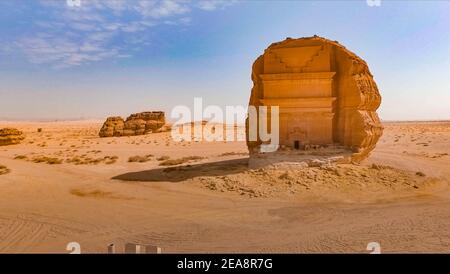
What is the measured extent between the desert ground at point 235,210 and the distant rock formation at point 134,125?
34.3 meters

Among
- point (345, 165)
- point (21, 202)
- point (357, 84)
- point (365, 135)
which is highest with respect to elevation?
point (357, 84)

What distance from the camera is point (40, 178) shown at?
15445 millimetres

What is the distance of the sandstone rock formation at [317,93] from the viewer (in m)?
13.7

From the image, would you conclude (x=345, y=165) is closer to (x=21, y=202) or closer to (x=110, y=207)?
(x=110, y=207)

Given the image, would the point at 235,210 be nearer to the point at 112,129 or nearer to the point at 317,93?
the point at 317,93

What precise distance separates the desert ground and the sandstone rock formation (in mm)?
1762

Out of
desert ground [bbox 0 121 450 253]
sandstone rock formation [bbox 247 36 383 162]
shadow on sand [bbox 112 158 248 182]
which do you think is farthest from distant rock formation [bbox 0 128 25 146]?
sandstone rock formation [bbox 247 36 383 162]

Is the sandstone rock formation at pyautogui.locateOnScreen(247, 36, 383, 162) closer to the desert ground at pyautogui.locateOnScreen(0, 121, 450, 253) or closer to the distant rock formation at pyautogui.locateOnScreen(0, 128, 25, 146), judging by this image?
the desert ground at pyautogui.locateOnScreen(0, 121, 450, 253)

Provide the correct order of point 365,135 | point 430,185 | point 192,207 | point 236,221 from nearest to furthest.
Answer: point 236,221, point 192,207, point 430,185, point 365,135

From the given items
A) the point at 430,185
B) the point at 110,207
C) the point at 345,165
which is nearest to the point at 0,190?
the point at 110,207

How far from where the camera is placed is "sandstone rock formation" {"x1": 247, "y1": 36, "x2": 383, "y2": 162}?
45.0 feet

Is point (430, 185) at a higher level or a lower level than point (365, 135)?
lower

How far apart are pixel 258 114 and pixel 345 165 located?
415cm
